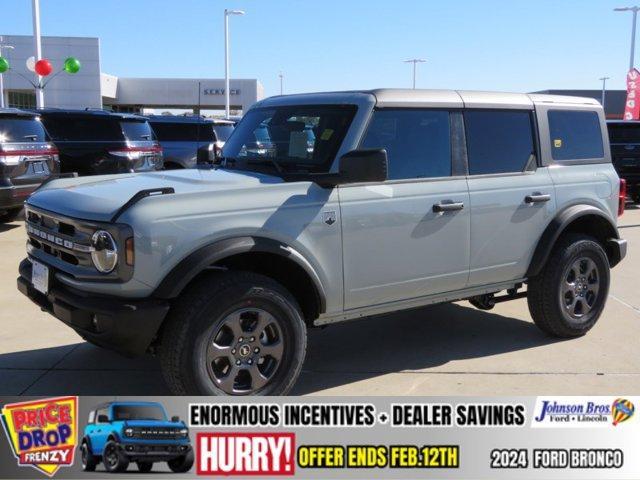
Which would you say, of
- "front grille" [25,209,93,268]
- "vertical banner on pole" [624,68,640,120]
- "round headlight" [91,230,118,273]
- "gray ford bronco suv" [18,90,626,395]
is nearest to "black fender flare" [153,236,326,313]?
"gray ford bronco suv" [18,90,626,395]

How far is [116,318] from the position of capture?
337 centimetres

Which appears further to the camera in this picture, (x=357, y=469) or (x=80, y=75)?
(x=80, y=75)

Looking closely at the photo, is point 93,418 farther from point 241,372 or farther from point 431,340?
point 431,340

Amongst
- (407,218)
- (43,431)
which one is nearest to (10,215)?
(43,431)

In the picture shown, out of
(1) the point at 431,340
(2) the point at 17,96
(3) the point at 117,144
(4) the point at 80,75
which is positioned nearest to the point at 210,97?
(4) the point at 80,75

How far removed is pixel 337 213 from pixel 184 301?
3.45 feet

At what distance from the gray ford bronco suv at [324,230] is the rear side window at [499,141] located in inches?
0.6

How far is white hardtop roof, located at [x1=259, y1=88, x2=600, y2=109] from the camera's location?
4.36 metres

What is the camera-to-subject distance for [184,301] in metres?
3.58

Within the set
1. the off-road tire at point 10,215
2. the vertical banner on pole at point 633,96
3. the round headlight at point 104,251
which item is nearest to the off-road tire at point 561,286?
the round headlight at point 104,251

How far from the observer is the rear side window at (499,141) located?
474cm

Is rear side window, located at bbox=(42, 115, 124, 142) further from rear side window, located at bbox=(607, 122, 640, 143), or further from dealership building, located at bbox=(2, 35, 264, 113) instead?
dealership building, located at bbox=(2, 35, 264, 113)

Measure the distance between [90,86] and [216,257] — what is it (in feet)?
158

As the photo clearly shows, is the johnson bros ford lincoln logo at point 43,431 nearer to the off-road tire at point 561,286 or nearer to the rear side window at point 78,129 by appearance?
the off-road tire at point 561,286
